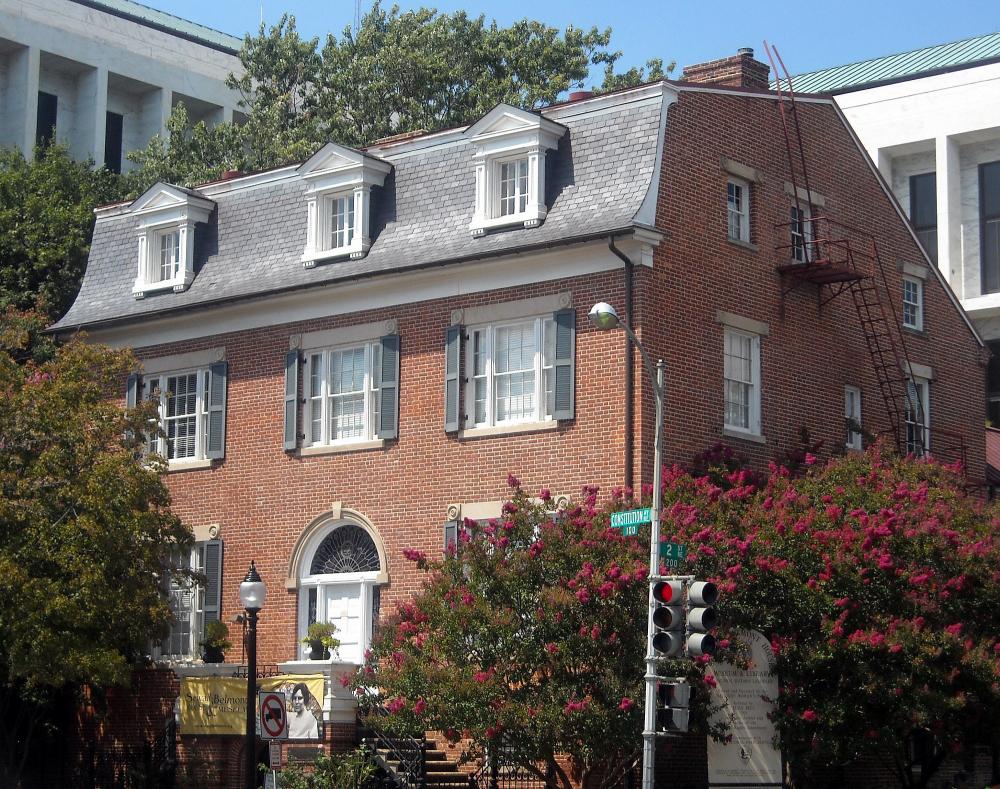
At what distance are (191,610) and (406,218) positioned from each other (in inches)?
343

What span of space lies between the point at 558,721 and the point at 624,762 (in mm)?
2314

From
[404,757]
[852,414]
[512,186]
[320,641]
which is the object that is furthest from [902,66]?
[404,757]

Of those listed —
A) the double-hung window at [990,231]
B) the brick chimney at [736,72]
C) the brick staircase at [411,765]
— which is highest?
the double-hung window at [990,231]

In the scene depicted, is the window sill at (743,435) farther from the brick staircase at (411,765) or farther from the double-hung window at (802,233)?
the brick staircase at (411,765)

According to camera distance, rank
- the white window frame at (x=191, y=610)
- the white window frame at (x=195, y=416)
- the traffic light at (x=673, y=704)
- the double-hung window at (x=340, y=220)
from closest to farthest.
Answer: the traffic light at (x=673, y=704)
the double-hung window at (x=340, y=220)
the white window frame at (x=191, y=610)
the white window frame at (x=195, y=416)

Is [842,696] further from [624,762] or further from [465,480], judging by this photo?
[465,480]

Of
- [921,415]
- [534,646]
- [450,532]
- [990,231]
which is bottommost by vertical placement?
[534,646]

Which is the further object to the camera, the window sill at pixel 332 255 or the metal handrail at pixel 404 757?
the window sill at pixel 332 255

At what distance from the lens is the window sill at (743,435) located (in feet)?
94.7

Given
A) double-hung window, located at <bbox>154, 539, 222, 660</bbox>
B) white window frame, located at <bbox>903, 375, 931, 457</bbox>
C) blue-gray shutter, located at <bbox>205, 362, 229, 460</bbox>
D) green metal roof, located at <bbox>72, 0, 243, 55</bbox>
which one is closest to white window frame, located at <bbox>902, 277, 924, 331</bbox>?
white window frame, located at <bbox>903, 375, 931, 457</bbox>

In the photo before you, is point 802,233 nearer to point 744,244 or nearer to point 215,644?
point 744,244

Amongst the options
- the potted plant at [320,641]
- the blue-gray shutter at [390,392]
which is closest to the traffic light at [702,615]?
the potted plant at [320,641]

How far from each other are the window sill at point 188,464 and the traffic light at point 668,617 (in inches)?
555

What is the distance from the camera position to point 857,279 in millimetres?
31703
